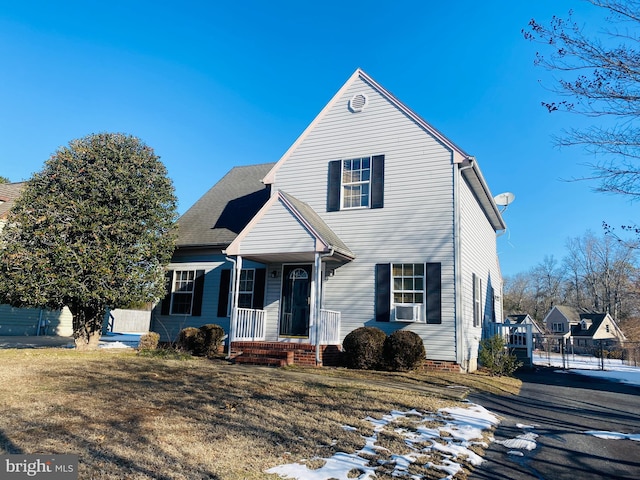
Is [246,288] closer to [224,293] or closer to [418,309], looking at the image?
[224,293]

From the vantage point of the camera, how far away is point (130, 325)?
85.4 feet

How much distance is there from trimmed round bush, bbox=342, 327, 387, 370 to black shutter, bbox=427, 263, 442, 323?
150 centimetres

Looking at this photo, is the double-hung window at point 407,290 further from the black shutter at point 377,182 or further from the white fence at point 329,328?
the black shutter at point 377,182

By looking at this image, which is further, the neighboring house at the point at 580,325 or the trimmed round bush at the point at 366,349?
the neighboring house at the point at 580,325

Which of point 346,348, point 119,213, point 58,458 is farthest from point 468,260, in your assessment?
point 58,458

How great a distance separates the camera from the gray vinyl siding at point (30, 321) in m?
19.5

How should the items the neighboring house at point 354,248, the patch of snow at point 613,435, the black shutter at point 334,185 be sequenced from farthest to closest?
the black shutter at point 334,185, the neighboring house at point 354,248, the patch of snow at point 613,435

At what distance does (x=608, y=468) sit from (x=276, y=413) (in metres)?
3.80

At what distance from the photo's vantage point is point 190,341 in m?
12.6

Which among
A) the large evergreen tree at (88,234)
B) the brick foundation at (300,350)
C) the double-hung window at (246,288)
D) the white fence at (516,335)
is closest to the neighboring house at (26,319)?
the large evergreen tree at (88,234)

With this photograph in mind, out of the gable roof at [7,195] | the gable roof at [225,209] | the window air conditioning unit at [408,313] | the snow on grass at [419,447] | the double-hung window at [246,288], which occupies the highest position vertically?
the gable roof at [7,195]

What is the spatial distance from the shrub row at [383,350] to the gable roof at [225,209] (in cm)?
580

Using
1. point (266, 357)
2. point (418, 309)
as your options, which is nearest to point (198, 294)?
point (266, 357)

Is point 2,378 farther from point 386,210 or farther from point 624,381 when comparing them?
point 624,381
